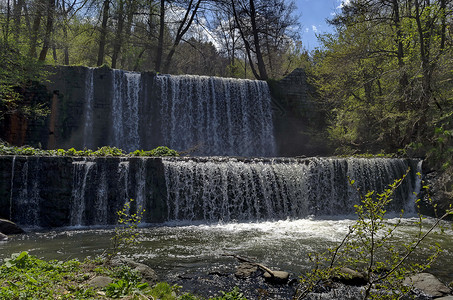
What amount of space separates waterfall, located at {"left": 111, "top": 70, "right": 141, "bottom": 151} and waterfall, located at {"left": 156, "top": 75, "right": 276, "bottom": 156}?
1336 millimetres

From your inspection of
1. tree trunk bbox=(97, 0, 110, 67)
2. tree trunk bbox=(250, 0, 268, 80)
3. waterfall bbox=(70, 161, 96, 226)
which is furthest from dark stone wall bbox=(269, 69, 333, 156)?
waterfall bbox=(70, 161, 96, 226)

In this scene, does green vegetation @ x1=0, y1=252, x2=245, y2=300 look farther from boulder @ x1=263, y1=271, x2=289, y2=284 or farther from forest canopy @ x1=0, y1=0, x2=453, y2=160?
forest canopy @ x1=0, y1=0, x2=453, y2=160

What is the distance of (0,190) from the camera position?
31.9ft

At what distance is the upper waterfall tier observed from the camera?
17.7 m

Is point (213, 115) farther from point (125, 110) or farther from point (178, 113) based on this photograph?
point (125, 110)

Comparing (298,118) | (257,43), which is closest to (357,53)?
(298,118)

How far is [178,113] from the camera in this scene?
739 inches

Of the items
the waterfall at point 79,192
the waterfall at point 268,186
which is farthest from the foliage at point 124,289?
the waterfall at point 268,186

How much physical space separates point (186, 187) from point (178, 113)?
8.09 metres

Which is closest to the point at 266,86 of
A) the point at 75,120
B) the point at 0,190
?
the point at 75,120

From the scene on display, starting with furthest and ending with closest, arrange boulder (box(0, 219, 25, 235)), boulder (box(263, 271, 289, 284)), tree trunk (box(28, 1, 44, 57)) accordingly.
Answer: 1. tree trunk (box(28, 1, 44, 57))
2. boulder (box(0, 219, 25, 235))
3. boulder (box(263, 271, 289, 284))

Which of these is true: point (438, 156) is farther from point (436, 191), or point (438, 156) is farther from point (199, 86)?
point (199, 86)

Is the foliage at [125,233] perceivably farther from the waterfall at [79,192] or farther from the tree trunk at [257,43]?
the tree trunk at [257,43]

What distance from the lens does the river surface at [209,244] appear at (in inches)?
255
